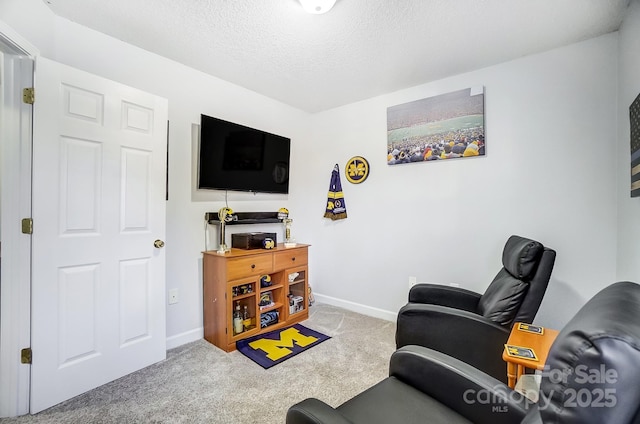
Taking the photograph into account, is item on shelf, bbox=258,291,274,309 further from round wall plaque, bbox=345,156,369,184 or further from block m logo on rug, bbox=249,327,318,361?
round wall plaque, bbox=345,156,369,184

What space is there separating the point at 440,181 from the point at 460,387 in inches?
Answer: 80.1

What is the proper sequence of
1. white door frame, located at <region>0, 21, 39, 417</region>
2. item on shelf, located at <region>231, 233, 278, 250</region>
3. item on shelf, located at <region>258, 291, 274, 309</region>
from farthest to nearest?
item on shelf, located at <region>258, 291, 274, 309</region>
item on shelf, located at <region>231, 233, 278, 250</region>
white door frame, located at <region>0, 21, 39, 417</region>

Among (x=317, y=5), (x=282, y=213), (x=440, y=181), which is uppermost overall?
(x=317, y=5)

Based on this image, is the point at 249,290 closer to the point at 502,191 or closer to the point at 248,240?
the point at 248,240

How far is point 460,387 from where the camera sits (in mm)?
1071

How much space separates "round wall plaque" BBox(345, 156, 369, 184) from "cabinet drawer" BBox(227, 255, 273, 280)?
1.35m

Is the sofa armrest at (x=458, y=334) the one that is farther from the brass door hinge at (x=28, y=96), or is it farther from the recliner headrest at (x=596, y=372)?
the brass door hinge at (x=28, y=96)

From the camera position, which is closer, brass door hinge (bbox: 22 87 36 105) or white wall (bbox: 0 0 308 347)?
brass door hinge (bbox: 22 87 36 105)

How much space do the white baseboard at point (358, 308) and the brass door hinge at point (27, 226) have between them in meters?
2.82

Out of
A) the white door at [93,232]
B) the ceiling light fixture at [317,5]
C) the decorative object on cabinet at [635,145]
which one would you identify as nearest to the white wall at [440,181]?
the white door at [93,232]

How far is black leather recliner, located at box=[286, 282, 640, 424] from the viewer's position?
1.68 ft

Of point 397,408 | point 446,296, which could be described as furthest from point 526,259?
point 397,408

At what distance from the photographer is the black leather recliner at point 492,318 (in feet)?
5.21

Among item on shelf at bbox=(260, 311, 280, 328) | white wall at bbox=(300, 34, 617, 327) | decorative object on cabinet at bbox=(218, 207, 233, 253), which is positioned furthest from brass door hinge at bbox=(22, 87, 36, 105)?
white wall at bbox=(300, 34, 617, 327)
